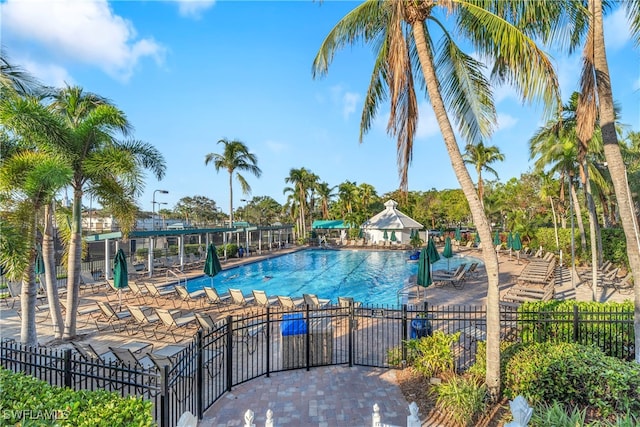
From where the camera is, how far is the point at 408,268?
73.4 feet

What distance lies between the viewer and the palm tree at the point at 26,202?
6344 mm

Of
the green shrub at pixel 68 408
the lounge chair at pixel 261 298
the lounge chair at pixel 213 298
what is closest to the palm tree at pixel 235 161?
the lounge chair at pixel 213 298

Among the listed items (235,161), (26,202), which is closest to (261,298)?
Answer: (26,202)

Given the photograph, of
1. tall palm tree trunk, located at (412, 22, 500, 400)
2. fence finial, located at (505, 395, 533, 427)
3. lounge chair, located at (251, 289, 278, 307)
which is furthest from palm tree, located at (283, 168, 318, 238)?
fence finial, located at (505, 395, 533, 427)

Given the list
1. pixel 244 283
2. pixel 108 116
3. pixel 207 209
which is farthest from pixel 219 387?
pixel 207 209

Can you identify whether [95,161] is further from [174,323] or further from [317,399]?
[317,399]

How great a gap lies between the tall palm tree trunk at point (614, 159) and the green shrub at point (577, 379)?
1503 mm

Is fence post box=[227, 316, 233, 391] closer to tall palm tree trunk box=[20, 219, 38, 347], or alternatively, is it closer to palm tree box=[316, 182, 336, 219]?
tall palm tree trunk box=[20, 219, 38, 347]

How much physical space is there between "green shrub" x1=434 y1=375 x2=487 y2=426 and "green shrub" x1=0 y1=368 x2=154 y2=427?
159 inches

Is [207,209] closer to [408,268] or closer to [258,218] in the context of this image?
[258,218]

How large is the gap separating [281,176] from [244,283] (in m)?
25.5

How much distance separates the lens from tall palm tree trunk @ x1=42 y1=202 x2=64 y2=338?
317 inches

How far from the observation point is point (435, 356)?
5742 millimetres

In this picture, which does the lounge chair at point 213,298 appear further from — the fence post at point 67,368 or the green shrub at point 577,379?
the green shrub at point 577,379
